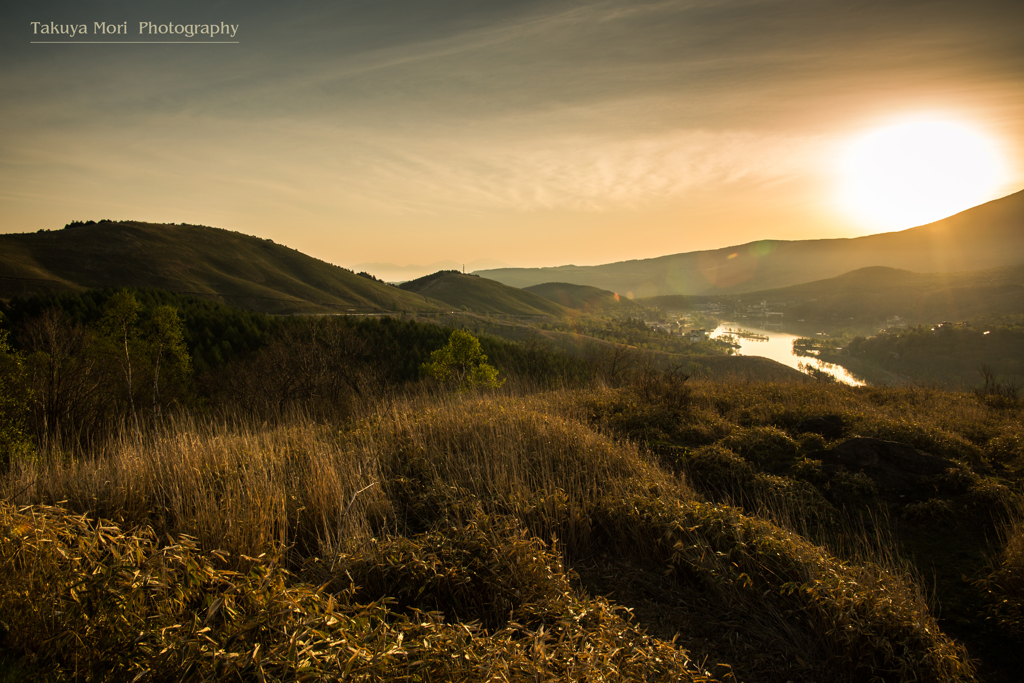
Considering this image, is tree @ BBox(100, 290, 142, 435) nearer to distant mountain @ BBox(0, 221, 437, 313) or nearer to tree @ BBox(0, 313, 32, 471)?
tree @ BBox(0, 313, 32, 471)

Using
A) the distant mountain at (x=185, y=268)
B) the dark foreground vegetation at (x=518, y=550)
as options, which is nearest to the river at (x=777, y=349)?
the dark foreground vegetation at (x=518, y=550)

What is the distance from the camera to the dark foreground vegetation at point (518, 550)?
2131 mm

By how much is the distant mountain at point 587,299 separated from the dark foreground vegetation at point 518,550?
148033 millimetres

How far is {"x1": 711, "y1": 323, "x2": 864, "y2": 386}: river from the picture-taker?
65269mm

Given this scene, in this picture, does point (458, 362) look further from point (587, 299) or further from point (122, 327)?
point (587, 299)

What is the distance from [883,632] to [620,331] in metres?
93.1

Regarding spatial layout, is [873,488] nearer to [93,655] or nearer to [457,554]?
[457,554]

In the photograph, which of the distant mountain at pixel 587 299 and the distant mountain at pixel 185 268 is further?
the distant mountain at pixel 587 299

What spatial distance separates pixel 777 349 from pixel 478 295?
69.9m

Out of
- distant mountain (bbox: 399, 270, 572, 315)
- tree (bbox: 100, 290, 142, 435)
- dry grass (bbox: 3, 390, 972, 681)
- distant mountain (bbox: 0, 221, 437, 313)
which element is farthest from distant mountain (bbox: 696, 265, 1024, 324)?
tree (bbox: 100, 290, 142, 435)

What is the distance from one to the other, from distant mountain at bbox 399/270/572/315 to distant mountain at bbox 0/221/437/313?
19.0 metres

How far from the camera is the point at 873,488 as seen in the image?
618 centimetres

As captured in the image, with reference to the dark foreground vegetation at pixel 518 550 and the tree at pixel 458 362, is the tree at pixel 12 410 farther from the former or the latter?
the tree at pixel 458 362

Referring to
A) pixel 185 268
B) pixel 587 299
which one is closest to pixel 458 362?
pixel 185 268
